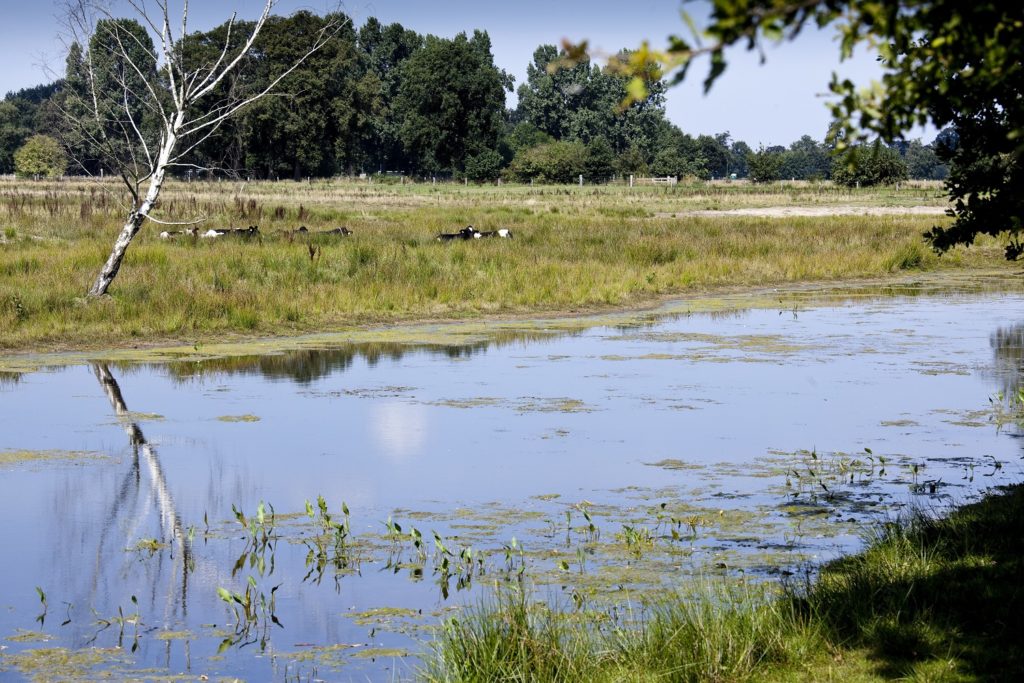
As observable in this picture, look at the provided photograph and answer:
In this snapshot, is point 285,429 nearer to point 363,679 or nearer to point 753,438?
point 753,438

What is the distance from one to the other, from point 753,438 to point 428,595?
6590 mm

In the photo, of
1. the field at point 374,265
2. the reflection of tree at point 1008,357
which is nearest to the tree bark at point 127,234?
the field at point 374,265

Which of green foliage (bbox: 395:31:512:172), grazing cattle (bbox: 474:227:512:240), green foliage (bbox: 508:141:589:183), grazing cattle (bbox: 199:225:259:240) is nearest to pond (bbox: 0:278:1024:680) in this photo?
grazing cattle (bbox: 199:225:259:240)

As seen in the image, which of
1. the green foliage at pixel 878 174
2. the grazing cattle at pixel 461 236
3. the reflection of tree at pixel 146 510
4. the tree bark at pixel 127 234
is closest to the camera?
the reflection of tree at pixel 146 510

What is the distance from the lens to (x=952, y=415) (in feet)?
52.4

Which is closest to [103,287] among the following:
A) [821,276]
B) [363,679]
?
[363,679]

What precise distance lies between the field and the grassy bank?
16255 mm

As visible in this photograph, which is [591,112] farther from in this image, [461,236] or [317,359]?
[317,359]

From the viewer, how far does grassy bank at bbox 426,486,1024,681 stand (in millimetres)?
6832

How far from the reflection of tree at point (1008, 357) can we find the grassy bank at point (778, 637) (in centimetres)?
1041

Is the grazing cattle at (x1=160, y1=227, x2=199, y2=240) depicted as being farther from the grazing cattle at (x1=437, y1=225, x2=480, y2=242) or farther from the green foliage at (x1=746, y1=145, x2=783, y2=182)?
the green foliage at (x1=746, y1=145, x2=783, y2=182)

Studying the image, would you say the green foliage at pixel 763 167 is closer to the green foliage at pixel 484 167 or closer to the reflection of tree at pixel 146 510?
the green foliage at pixel 484 167

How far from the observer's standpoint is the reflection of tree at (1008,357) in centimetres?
1852

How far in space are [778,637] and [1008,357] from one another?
15.7 m
